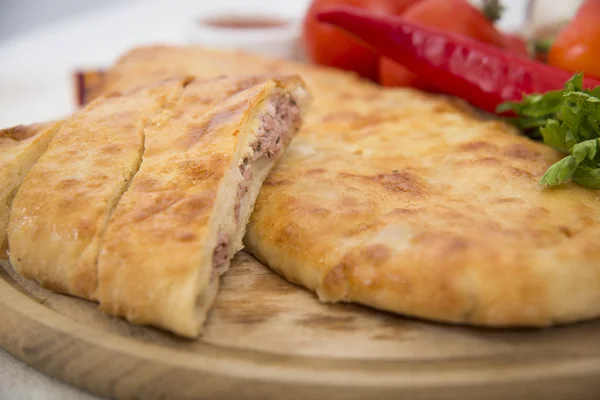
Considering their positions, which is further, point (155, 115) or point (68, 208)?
point (155, 115)

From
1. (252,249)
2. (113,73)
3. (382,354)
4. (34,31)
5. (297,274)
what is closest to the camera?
(382,354)

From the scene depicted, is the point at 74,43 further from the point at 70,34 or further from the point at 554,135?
the point at 554,135

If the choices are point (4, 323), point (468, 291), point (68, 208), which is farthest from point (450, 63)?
point (4, 323)

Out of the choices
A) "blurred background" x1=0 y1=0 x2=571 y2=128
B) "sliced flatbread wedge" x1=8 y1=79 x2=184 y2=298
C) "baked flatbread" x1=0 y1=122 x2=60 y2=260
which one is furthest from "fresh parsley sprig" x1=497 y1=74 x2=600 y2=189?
"blurred background" x1=0 y1=0 x2=571 y2=128

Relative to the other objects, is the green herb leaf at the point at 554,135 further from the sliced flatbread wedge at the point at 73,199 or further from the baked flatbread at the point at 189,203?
the sliced flatbread wedge at the point at 73,199

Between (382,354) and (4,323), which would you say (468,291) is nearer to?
(382,354)

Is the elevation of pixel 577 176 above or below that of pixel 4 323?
above

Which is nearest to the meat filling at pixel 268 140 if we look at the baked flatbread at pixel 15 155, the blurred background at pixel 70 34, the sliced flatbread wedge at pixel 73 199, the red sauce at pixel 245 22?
Result: the sliced flatbread wedge at pixel 73 199
